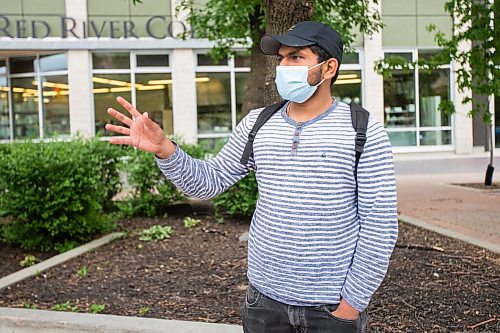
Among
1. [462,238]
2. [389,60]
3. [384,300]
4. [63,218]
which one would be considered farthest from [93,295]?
[389,60]

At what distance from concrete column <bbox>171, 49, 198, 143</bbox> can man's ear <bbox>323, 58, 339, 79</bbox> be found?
16366 millimetres

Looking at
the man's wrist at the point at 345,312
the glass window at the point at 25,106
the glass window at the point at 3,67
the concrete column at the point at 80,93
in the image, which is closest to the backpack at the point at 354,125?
the man's wrist at the point at 345,312

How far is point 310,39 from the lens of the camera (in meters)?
2.48

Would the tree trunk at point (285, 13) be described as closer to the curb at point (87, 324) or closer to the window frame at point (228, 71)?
the curb at point (87, 324)

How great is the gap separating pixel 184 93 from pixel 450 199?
30.5 feet

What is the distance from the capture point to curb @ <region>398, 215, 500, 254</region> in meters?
7.13

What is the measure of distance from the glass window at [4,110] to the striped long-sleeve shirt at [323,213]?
60.7ft

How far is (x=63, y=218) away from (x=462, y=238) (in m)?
4.74

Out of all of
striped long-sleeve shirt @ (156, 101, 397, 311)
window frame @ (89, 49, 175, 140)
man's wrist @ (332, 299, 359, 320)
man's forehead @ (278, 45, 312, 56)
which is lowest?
man's wrist @ (332, 299, 359, 320)

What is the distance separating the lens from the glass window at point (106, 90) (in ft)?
61.8

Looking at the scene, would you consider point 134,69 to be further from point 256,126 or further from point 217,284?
point 256,126

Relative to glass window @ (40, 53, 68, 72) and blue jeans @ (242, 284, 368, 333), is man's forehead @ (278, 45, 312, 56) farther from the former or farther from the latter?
glass window @ (40, 53, 68, 72)

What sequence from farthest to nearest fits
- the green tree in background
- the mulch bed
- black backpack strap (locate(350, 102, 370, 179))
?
the green tree in background → the mulch bed → black backpack strap (locate(350, 102, 370, 179))

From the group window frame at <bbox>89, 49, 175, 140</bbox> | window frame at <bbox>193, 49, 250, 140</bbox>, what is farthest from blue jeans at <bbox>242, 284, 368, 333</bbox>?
window frame at <bbox>193, 49, 250, 140</bbox>
